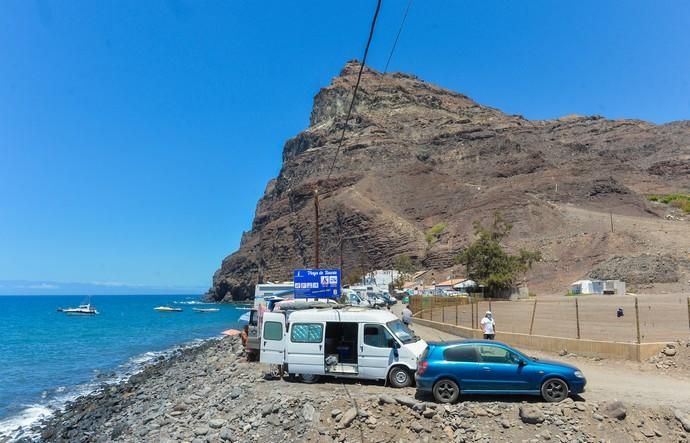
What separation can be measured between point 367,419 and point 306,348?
3.98m

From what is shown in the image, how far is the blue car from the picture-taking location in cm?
1182

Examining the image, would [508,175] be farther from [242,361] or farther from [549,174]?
[242,361]

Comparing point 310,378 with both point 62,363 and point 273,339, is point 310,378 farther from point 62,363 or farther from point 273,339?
point 62,363

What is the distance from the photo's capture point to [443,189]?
132m

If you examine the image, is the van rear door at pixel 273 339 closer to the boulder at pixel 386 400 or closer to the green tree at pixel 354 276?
the boulder at pixel 386 400

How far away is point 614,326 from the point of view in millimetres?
24250

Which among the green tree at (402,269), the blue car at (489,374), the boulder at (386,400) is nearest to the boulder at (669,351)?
the blue car at (489,374)

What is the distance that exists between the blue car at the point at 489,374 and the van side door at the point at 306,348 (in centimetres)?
354

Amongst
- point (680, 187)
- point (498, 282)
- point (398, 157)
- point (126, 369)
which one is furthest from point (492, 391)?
point (680, 187)

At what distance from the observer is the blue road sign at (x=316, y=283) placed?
2503 cm

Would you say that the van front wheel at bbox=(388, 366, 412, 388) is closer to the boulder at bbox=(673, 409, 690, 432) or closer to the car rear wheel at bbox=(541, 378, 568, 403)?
the car rear wheel at bbox=(541, 378, 568, 403)

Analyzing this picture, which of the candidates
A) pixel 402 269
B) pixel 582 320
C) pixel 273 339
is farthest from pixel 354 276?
pixel 273 339

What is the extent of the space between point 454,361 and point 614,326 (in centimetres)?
1582

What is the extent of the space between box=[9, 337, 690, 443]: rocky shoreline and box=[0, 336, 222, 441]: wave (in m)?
4.39
